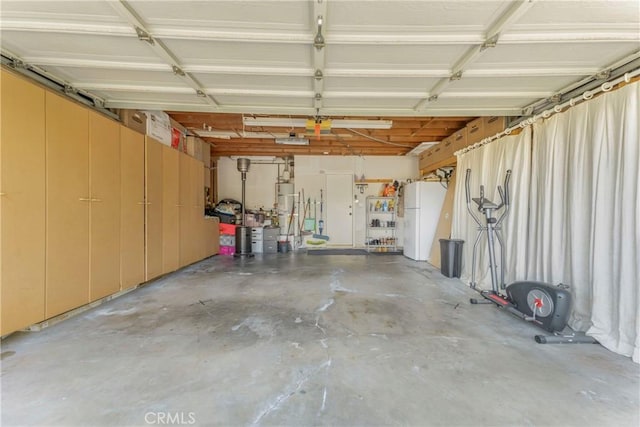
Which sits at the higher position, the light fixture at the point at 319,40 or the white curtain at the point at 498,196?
the light fixture at the point at 319,40

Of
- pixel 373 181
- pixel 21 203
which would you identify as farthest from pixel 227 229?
pixel 21 203

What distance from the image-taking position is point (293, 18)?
1.86m

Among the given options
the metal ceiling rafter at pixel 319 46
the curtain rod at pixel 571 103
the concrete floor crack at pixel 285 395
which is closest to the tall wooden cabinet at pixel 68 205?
the concrete floor crack at pixel 285 395

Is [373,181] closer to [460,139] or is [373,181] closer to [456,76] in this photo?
[460,139]

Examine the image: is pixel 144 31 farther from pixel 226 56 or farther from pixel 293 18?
pixel 293 18

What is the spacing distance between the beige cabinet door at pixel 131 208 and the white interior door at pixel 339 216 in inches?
195

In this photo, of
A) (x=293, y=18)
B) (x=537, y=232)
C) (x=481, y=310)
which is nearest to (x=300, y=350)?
(x=481, y=310)

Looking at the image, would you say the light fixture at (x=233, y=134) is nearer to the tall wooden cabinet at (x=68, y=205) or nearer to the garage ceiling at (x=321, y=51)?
the tall wooden cabinet at (x=68, y=205)

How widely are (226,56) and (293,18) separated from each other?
0.77 m

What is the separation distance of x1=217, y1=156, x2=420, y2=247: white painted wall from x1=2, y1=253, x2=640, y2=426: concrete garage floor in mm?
4931

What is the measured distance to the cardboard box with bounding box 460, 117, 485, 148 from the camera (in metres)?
4.30

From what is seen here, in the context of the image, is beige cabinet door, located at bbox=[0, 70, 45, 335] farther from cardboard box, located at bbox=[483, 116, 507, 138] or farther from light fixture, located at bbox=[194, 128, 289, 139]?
cardboard box, located at bbox=[483, 116, 507, 138]

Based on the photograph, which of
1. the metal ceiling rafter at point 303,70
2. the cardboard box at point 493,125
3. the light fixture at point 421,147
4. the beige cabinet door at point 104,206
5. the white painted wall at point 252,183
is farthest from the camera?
the white painted wall at point 252,183

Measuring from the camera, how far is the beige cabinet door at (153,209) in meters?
3.90
